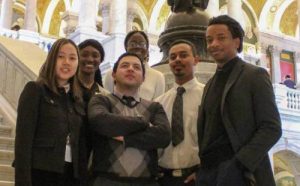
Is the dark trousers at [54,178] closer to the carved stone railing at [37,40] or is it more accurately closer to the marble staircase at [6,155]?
the marble staircase at [6,155]

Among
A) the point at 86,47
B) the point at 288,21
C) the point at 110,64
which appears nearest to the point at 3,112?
the point at 86,47

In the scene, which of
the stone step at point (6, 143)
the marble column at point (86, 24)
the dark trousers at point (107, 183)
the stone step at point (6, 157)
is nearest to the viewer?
the dark trousers at point (107, 183)

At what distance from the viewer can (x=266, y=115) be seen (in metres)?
2.95

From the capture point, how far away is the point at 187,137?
357 centimetres

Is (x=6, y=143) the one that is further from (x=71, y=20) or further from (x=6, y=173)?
(x=71, y=20)

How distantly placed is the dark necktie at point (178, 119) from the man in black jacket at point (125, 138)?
0.72 ft

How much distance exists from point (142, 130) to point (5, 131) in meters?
4.19

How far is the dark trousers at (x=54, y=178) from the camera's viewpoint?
3.12 m

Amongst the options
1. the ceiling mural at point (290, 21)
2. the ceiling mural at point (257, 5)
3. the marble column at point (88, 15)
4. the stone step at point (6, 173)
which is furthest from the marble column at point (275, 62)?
the stone step at point (6, 173)

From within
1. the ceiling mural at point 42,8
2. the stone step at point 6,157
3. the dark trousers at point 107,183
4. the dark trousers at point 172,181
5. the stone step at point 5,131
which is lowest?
the stone step at point 6,157

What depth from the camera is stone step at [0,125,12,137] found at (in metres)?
6.94

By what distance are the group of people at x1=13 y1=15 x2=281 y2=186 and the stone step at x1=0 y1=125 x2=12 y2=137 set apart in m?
3.65

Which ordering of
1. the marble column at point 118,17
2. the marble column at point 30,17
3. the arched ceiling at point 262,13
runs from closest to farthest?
1. the marble column at point 118,17
2. the marble column at point 30,17
3. the arched ceiling at point 262,13

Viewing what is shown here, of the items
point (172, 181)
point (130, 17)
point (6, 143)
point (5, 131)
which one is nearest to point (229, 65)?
point (172, 181)
